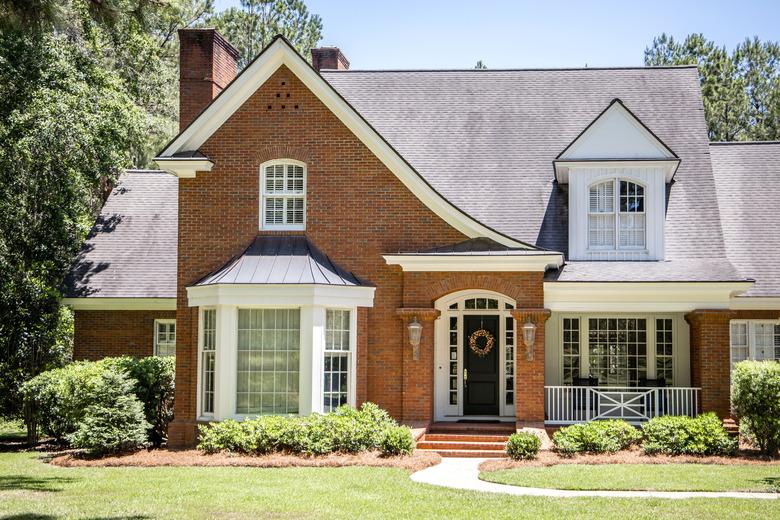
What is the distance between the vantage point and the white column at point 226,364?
19250 mm

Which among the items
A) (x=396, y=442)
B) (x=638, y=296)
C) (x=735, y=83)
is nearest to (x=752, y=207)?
(x=638, y=296)

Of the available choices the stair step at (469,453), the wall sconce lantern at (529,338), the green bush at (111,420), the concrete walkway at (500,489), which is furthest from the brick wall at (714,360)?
the green bush at (111,420)

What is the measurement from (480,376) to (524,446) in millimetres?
4360

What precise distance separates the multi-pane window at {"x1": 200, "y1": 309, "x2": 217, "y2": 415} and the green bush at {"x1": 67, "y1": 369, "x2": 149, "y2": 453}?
1352 millimetres

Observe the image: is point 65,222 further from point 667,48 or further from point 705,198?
point 667,48

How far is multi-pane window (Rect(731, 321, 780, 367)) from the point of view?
2250 centimetres

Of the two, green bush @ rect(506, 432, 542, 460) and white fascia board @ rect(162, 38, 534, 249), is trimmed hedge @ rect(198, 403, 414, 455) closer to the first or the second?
green bush @ rect(506, 432, 542, 460)

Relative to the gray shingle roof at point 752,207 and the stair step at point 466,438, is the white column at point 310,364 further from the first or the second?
the gray shingle roof at point 752,207

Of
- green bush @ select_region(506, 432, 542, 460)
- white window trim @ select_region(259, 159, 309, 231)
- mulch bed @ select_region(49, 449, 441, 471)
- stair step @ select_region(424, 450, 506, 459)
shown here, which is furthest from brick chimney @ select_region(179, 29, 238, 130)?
green bush @ select_region(506, 432, 542, 460)

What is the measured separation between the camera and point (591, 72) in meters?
25.6

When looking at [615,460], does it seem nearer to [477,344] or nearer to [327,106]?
[477,344]

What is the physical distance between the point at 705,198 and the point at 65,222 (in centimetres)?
1621

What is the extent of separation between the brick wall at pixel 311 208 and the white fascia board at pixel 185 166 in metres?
0.14

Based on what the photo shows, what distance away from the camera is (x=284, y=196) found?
20797 millimetres
